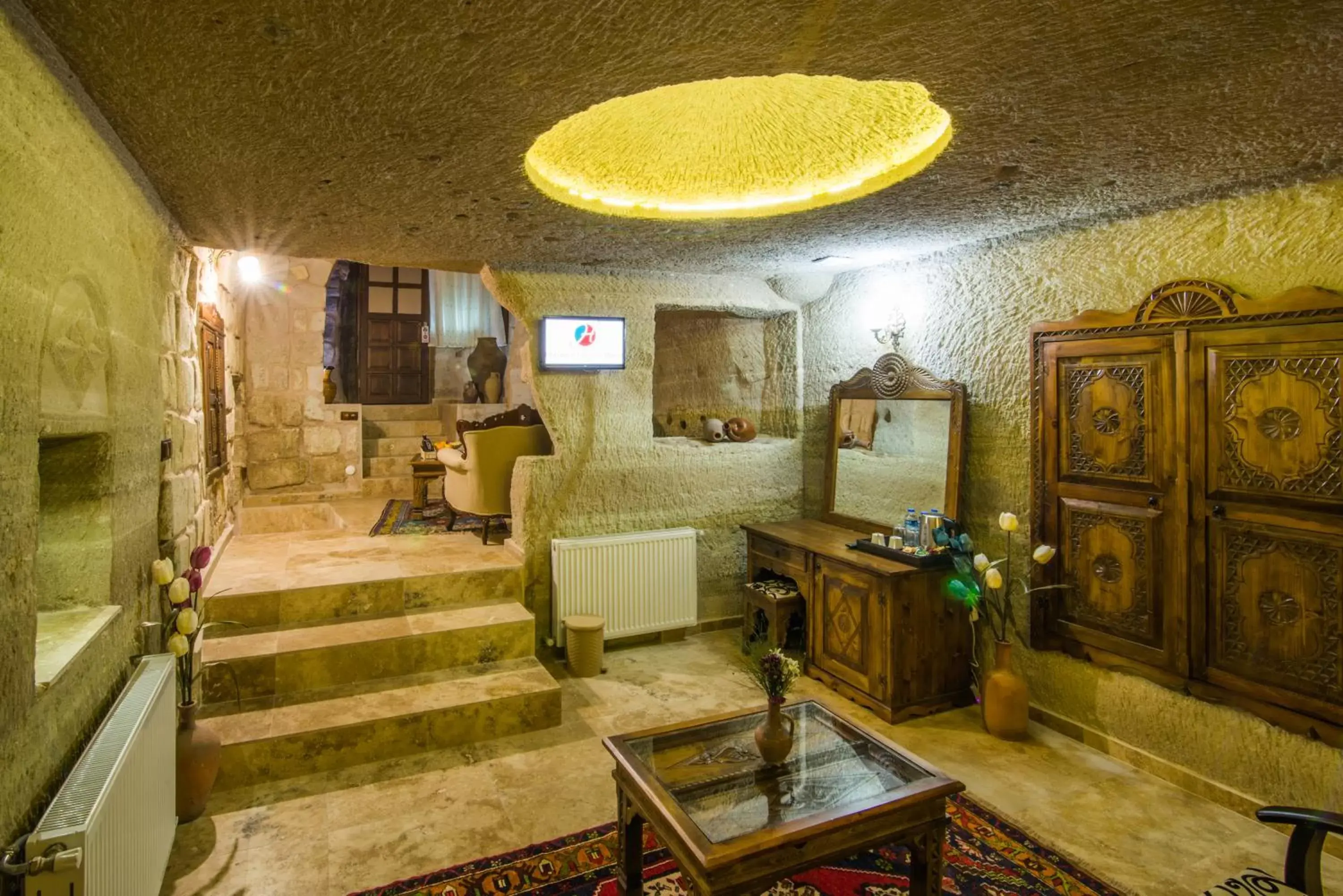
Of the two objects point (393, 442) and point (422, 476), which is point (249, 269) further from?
point (393, 442)

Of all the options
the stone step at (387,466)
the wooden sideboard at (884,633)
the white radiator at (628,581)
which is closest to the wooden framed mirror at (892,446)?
the wooden sideboard at (884,633)

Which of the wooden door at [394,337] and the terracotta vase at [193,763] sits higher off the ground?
the wooden door at [394,337]

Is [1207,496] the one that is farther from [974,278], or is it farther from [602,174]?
[602,174]

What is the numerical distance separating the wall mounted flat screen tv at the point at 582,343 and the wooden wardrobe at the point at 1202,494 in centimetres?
215

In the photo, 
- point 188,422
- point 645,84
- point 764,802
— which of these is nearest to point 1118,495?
point 764,802

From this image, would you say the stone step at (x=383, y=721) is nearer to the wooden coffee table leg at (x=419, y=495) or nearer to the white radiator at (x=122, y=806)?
the white radiator at (x=122, y=806)

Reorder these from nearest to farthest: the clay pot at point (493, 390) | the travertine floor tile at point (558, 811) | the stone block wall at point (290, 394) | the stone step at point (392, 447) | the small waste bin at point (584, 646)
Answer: the travertine floor tile at point (558, 811) < the small waste bin at point (584, 646) < the stone block wall at point (290, 394) < the stone step at point (392, 447) < the clay pot at point (493, 390)

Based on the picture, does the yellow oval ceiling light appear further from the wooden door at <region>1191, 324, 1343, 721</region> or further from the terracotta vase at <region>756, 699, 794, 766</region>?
the terracotta vase at <region>756, 699, 794, 766</region>

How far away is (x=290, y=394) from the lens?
630 centimetres

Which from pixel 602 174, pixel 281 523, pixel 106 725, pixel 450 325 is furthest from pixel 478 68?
pixel 450 325

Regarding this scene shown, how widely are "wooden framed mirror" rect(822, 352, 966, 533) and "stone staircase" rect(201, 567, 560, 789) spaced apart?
1929 millimetres

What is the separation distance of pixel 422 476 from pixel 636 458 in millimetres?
2247

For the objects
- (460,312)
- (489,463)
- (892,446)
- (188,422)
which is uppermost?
(460,312)

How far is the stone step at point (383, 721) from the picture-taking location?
9.18 ft
